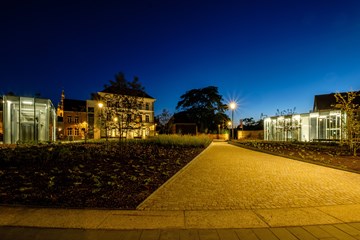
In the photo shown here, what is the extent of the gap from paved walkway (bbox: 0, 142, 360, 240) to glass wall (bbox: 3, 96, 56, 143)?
1810cm

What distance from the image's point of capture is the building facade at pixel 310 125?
80.8 ft

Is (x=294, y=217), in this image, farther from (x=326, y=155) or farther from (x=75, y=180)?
(x=326, y=155)

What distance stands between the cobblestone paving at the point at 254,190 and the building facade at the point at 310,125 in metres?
17.1

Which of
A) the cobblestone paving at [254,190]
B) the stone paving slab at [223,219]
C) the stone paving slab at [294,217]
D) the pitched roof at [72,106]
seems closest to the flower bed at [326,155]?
the cobblestone paving at [254,190]

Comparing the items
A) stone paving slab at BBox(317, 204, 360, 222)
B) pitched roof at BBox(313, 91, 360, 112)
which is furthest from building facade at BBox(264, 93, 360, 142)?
stone paving slab at BBox(317, 204, 360, 222)

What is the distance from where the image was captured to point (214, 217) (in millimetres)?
4285

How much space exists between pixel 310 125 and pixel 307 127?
544 mm

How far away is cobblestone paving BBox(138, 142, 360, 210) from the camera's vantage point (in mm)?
5051

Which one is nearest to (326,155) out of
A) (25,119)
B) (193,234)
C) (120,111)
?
(120,111)

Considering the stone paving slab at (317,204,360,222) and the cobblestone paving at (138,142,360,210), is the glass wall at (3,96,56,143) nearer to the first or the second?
the cobblestone paving at (138,142,360,210)

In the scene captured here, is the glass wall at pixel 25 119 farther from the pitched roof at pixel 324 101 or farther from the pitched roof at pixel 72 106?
the pitched roof at pixel 324 101

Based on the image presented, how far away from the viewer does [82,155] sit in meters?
9.59

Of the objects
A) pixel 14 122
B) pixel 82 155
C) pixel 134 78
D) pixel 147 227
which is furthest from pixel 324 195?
pixel 14 122

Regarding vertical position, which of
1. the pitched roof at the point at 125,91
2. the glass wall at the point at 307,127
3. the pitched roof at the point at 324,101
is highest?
the pitched roof at the point at 324,101
